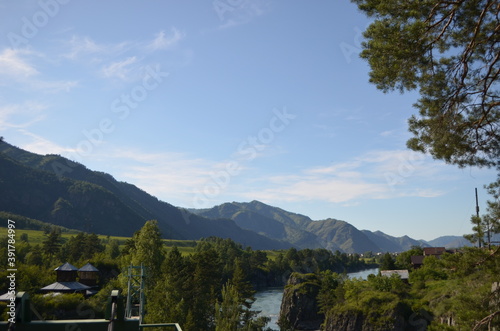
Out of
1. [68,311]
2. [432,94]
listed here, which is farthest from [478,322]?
[68,311]

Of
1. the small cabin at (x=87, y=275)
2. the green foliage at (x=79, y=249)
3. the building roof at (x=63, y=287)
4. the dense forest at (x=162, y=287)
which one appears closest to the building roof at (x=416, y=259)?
the dense forest at (x=162, y=287)

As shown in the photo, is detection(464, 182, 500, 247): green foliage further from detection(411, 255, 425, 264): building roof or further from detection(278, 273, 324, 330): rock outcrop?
detection(411, 255, 425, 264): building roof

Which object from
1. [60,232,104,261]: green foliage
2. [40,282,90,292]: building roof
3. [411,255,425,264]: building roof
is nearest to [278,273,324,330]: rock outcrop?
[40,282,90,292]: building roof

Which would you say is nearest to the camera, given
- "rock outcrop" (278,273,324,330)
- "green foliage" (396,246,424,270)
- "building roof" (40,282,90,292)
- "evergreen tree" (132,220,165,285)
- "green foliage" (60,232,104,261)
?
"building roof" (40,282,90,292)

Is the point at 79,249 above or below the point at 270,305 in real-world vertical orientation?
above

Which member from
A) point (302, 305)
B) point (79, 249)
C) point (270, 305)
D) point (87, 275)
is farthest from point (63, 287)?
point (270, 305)

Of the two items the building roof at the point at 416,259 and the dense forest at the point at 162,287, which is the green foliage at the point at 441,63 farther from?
the building roof at the point at 416,259

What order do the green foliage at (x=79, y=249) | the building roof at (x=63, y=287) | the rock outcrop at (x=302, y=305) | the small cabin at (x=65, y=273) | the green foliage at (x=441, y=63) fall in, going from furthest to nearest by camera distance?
the green foliage at (x=79, y=249) → the rock outcrop at (x=302, y=305) → the small cabin at (x=65, y=273) → the building roof at (x=63, y=287) → the green foliage at (x=441, y=63)

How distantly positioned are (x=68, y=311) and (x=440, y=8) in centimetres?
4364

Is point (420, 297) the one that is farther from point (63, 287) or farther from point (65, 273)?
point (65, 273)

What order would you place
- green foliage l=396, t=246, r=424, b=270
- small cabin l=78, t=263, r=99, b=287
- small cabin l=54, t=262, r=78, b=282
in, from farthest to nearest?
green foliage l=396, t=246, r=424, b=270 < small cabin l=78, t=263, r=99, b=287 < small cabin l=54, t=262, r=78, b=282

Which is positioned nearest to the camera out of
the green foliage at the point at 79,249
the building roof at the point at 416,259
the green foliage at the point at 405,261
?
the green foliage at the point at 79,249

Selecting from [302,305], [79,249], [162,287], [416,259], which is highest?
[79,249]

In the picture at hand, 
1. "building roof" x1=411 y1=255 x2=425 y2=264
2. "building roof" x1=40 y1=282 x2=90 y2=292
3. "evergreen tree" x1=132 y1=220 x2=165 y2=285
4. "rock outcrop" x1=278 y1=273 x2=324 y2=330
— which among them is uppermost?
"evergreen tree" x1=132 y1=220 x2=165 y2=285
